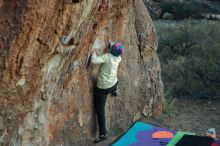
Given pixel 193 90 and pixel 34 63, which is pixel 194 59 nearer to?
pixel 193 90

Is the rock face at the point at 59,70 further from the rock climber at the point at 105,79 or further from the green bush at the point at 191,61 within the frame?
the green bush at the point at 191,61

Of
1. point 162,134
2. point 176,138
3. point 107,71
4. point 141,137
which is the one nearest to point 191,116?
point 162,134

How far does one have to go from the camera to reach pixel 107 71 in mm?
6539

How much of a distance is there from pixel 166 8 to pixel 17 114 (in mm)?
19643

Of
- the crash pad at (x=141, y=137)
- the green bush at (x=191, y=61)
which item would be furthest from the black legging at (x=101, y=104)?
the green bush at (x=191, y=61)

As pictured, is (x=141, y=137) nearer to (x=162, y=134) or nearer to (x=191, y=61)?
(x=162, y=134)

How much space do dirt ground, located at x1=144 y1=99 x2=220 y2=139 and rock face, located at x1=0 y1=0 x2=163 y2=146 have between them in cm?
73

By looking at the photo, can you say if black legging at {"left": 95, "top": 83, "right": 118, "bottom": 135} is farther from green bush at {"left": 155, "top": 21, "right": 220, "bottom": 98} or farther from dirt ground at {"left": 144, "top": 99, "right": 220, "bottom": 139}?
green bush at {"left": 155, "top": 21, "right": 220, "bottom": 98}

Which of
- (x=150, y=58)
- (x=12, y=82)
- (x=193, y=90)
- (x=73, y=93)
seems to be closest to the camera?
(x=12, y=82)

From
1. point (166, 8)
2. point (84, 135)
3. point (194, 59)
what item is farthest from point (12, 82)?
point (166, 8)

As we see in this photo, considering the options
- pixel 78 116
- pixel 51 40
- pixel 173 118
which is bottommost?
pixel 173 118

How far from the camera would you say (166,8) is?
23.9 m

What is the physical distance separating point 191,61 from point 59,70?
728 centimetres

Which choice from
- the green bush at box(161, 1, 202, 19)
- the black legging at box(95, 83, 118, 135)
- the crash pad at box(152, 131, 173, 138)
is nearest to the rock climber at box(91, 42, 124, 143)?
the black legging at box(95, 83, 118, 135)
